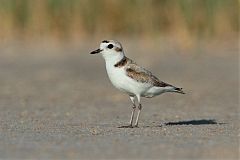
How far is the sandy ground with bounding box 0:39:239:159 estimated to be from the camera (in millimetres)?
7109

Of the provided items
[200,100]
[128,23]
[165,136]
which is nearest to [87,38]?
[128,23]

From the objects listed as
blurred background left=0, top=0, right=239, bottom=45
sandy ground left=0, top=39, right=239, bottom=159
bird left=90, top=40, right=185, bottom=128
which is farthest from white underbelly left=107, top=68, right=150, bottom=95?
blurred background left=0, top=0, right=239, bottom=45

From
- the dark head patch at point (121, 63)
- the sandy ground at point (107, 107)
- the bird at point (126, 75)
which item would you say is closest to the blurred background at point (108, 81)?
the sandy ground at point (107, 107)

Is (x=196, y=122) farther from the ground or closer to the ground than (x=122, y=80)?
closer to the ground

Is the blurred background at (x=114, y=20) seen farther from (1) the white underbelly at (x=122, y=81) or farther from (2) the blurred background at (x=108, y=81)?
(1) the white underbelly at (x=122, y=81)

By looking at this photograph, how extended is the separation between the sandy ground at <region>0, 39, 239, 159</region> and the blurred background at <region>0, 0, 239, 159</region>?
0.02m

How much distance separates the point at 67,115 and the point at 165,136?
2.77 m

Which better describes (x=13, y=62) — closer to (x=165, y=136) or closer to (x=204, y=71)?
(x=204, y=71)

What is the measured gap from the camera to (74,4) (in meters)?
17.7

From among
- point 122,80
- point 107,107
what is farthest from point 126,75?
point 107,107

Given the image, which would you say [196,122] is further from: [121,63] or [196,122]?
[121,63]

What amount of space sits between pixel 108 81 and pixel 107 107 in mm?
3619

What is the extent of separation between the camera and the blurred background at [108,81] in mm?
7359

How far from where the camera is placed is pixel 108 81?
1527 cm
